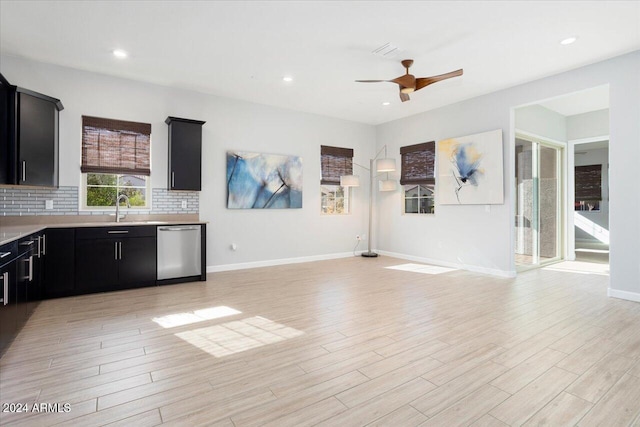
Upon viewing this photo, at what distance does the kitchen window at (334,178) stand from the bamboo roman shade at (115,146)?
11.2 feet

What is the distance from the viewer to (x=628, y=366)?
2.46 meters

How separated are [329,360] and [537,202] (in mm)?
5775

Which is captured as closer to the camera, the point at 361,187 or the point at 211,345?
the point at 211,345

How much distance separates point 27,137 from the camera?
416cm

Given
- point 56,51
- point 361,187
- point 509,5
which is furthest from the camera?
point 361,187

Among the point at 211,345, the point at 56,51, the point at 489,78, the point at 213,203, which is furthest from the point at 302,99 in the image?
the point at 211,345

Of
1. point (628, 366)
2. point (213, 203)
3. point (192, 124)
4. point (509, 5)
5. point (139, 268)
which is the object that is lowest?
point (628, 366)

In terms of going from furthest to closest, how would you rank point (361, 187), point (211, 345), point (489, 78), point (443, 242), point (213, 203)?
1. point (361, 187)
2. point (443, 242)
3. point (213, 203)
4. point (489, 78)
5. point (211, 345)

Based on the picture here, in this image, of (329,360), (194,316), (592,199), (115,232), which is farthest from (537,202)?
(115,232)

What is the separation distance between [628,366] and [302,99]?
552 centimetres

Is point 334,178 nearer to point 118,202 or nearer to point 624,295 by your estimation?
point 118,202

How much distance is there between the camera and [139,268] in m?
4.70

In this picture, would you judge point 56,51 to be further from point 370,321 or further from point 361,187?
point 361,187

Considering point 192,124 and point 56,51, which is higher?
point 56,51
